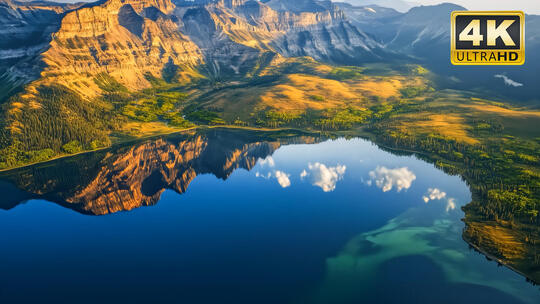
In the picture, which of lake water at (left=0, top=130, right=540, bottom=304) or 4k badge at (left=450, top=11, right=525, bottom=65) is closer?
4k badge at (left=450, top=11, right=525, bottom=65)

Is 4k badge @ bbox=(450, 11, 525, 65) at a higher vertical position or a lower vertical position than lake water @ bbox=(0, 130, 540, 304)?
higher

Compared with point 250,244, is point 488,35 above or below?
above

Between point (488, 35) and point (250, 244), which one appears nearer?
point (488, 35)

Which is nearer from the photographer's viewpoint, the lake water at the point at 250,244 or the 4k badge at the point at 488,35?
the 4k badge at the point at 488,35

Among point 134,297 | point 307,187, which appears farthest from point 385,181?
point 134,297

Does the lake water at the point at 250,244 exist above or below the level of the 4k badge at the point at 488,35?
below
